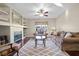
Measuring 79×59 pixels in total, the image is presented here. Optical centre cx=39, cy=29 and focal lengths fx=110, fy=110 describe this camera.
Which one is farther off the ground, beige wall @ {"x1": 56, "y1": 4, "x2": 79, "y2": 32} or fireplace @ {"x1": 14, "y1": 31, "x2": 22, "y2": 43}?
beige wall @ {"x1": 56, "y1": 4, "x2": 79, "y2": 32}

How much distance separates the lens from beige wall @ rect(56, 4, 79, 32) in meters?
3.14

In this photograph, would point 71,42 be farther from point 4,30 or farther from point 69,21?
point 4,30

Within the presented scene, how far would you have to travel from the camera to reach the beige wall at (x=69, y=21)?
3145mm

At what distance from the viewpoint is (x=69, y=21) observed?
3455 mm

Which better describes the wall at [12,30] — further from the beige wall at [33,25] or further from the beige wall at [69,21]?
the beige wall at [69,21]

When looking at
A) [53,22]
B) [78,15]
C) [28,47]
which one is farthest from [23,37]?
[78,15]

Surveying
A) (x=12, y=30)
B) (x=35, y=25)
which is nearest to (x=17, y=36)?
(x=12, y=30)

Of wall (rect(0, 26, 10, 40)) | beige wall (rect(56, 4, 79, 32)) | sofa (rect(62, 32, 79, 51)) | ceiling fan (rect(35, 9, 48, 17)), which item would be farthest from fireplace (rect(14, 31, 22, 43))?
sofa (rect(62, 32, 79, 51))

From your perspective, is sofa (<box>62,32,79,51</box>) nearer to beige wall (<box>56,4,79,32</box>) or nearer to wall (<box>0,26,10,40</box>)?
beige wall (<box>56,4,79,32</box>)

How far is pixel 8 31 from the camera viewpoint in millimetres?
3271

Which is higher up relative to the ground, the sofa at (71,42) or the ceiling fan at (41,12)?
the ceiling fan at (41,12)

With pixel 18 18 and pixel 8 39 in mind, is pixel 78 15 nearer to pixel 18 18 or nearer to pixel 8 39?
pixel 18 18

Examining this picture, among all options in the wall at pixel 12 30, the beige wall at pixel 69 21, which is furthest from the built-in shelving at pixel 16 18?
the beige wall at pixel 69 21

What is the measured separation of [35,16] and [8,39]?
1006 millimetres
